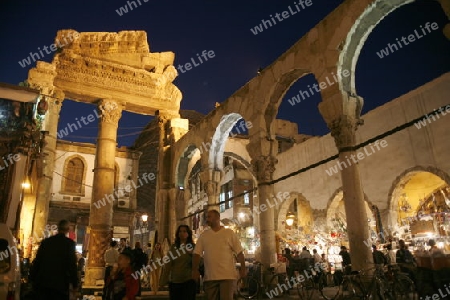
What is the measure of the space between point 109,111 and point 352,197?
1082 cm

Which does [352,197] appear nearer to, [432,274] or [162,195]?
[432,274]

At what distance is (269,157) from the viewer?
1023 centimetres

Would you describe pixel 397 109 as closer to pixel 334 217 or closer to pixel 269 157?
pixel 334 217

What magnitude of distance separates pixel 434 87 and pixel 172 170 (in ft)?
36.9

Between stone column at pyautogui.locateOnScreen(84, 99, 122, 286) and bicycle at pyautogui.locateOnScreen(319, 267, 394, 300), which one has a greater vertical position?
stone column at pyautogui.locateOnScreen(84, 99, 122, 286)

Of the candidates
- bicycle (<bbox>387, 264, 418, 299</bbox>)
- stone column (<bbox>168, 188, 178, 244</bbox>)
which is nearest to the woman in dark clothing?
bicycle (<bbox>387, 264, 418, 299</bbox>)

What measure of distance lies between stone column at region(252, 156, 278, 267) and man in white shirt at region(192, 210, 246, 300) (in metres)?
5.37

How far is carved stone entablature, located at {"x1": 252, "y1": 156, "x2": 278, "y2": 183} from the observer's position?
10.1m

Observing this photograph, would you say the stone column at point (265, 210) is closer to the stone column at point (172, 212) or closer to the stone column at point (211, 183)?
the stone column at point (211, 183)

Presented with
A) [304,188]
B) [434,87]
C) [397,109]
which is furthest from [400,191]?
[304,188]

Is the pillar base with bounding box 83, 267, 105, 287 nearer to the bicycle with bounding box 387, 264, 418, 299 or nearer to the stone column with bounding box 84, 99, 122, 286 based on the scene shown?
the stone column with bounding box 84, 99, 122, 286

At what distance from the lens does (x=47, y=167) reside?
516 inches

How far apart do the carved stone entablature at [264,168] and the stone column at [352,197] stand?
2821 mm
